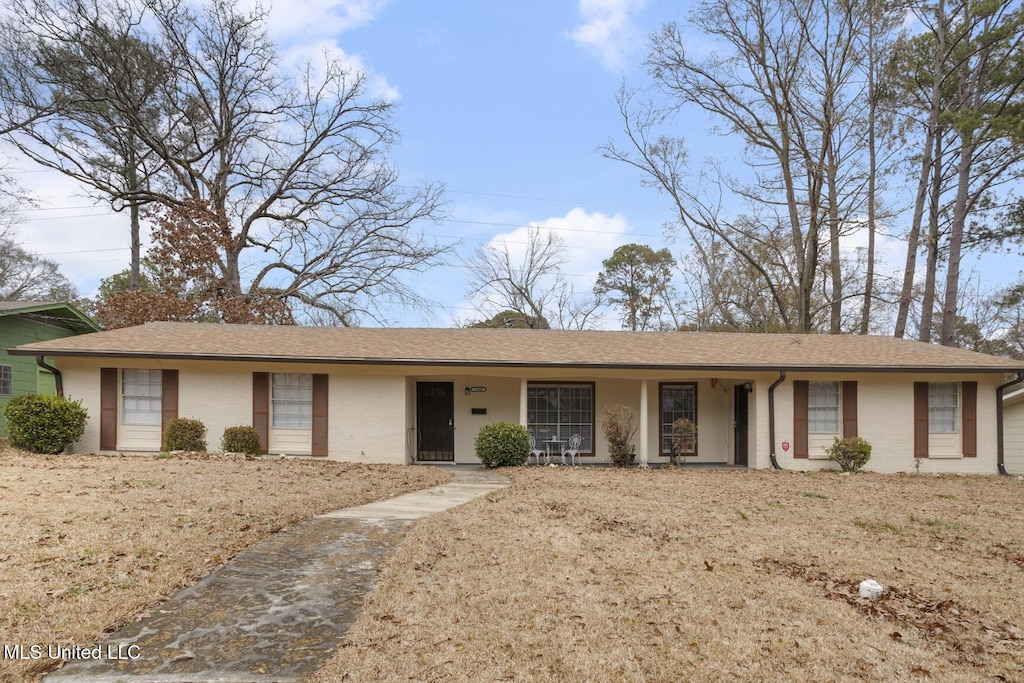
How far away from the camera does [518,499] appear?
9.61 m

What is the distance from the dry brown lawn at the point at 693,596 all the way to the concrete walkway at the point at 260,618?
0.26m

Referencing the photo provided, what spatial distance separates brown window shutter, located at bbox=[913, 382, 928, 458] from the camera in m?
15.0

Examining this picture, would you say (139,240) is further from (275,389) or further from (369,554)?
(369,554)

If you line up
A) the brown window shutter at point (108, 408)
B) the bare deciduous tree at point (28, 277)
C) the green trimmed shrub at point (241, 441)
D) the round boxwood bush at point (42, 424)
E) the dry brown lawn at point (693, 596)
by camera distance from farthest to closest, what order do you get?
1. the bare deciduous tree at point (28, 277)
2. the brown window shutter at point (108, 408)
3. the green trimmed shrub at point (241, 441)
4. the round boxwood bush at point (42, 424)
5. the dry brown lawn at point (693, 596)

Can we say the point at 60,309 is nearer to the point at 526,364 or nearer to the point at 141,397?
the point at 141,397

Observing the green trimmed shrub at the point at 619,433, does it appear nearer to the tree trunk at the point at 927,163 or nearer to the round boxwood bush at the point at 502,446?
the round boxwood bush at the point at 502,446

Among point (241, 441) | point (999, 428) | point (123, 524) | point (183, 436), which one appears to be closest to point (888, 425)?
point (999, 428)

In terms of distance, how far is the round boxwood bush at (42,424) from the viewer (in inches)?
516

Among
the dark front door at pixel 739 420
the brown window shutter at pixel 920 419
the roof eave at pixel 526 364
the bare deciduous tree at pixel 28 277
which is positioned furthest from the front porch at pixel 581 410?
the bare deciduous tree at pixel 28 277

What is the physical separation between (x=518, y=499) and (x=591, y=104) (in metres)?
16.7

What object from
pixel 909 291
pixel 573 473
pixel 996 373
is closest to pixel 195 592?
pixel 573 473

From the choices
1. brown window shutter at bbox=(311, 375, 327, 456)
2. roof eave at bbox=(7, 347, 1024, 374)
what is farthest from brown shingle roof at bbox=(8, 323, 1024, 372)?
brown window shutter at bbox=(311, 375, 327, 456)

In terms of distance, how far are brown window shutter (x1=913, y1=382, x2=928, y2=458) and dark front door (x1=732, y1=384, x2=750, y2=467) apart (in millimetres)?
3677

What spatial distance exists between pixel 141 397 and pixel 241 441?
8.40ft
